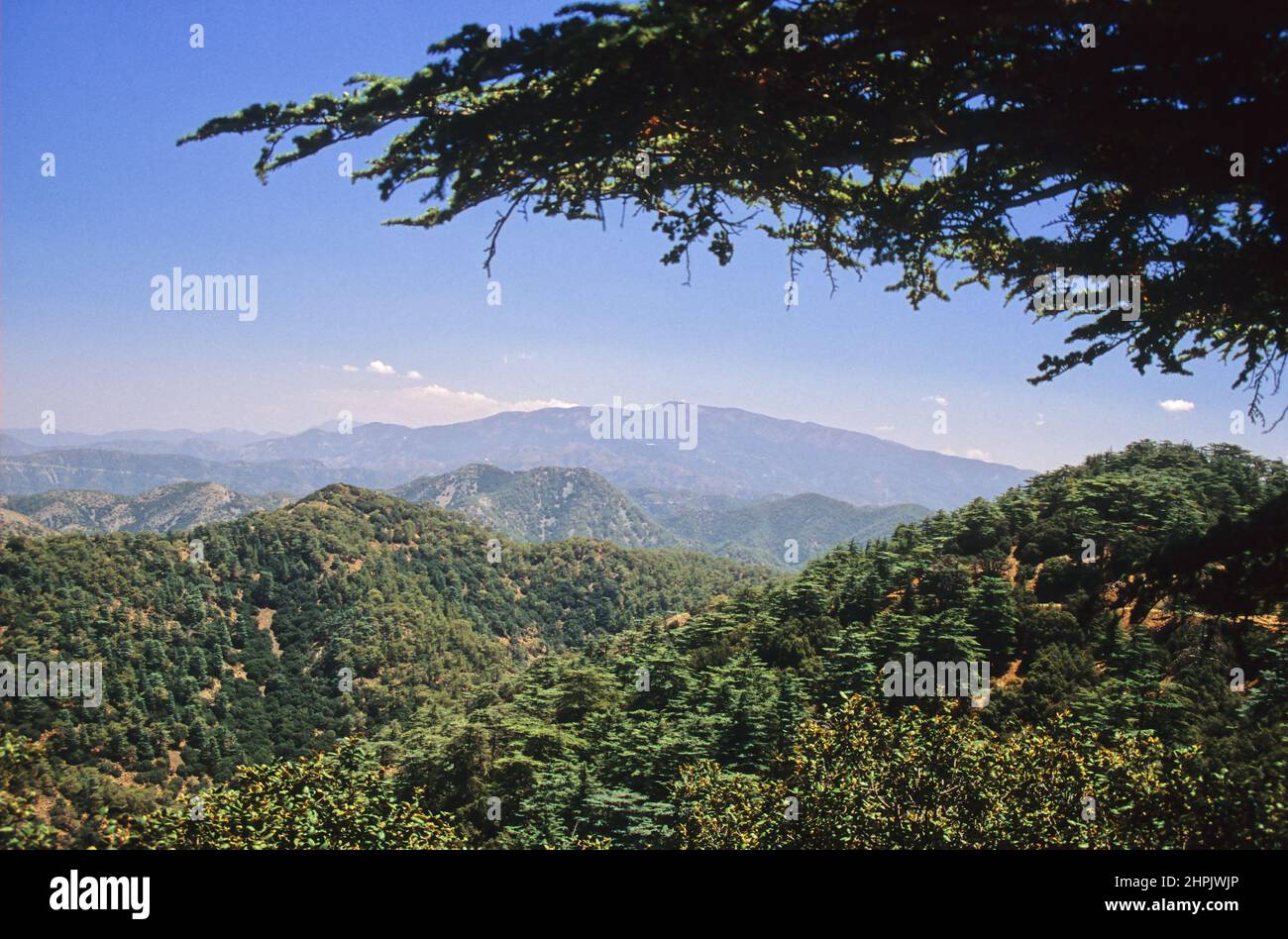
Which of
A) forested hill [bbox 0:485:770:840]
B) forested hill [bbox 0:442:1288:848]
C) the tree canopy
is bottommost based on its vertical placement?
forested hill [bbox 0:485:770:840]

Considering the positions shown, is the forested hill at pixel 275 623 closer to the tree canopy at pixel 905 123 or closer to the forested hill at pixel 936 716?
the forested hill at pixel 936 716

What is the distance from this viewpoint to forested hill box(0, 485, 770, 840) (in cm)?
5469

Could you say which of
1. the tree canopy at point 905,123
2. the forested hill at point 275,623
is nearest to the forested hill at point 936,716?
the tree canopy at point 905,123

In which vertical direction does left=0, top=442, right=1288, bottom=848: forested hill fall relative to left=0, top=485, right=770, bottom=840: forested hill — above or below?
above

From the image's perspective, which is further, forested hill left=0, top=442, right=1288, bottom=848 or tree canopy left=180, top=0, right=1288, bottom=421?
forested hill left=0, top=442, right=1288, bottom=848

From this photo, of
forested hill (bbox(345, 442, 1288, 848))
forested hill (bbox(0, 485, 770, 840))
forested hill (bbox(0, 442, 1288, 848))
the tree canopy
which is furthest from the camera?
forested hill (bbox(0, 485, 770, 840))

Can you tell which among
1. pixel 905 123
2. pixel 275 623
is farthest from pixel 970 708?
pixel 275 623

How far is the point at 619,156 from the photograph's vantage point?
570 centimetres

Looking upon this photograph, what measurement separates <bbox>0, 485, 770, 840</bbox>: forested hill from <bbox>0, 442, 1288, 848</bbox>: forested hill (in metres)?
7.97

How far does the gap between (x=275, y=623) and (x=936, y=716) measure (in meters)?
89.7

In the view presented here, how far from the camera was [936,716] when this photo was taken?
369 inches

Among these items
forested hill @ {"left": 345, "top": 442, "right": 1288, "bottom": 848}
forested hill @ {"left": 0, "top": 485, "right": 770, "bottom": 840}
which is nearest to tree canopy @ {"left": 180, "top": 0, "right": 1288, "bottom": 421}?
forested hill @ {"left": 345, "top": 442, "right": 1288, "bottom": 848}

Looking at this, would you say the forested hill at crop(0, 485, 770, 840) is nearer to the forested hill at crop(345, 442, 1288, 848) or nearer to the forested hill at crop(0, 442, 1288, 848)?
the forested hill at crop(0, 442, 1288, 848)

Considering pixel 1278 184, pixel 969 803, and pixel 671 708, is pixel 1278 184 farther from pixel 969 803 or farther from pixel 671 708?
pixel 671 708
